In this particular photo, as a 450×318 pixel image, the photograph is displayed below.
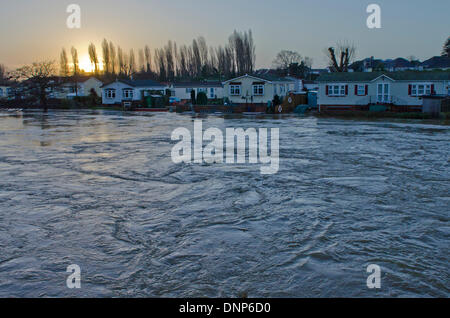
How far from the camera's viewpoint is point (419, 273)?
20.6 ft

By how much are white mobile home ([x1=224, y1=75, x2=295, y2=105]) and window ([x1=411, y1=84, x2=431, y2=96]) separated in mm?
14945

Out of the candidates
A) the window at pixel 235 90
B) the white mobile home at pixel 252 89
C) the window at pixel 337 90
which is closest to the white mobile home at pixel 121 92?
the window at pixel 235 90

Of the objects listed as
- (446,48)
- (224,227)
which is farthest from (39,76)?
(446,48)

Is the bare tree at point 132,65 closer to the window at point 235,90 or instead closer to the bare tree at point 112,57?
the bare tree at point 112,57

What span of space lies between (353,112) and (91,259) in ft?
110

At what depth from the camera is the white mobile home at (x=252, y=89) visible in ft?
155

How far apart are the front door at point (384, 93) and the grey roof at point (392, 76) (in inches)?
36.0

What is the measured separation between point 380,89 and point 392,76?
1.54 meters

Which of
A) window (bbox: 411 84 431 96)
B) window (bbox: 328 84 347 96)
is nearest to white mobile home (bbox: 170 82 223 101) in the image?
window (bbox: 328 84 347 96)

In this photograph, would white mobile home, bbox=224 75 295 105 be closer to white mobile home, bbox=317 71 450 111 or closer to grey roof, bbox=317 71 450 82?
white mobile home, bbox=317 71 450 111

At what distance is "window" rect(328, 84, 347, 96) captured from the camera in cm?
4069

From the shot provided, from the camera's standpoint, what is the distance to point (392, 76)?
38.8 m
